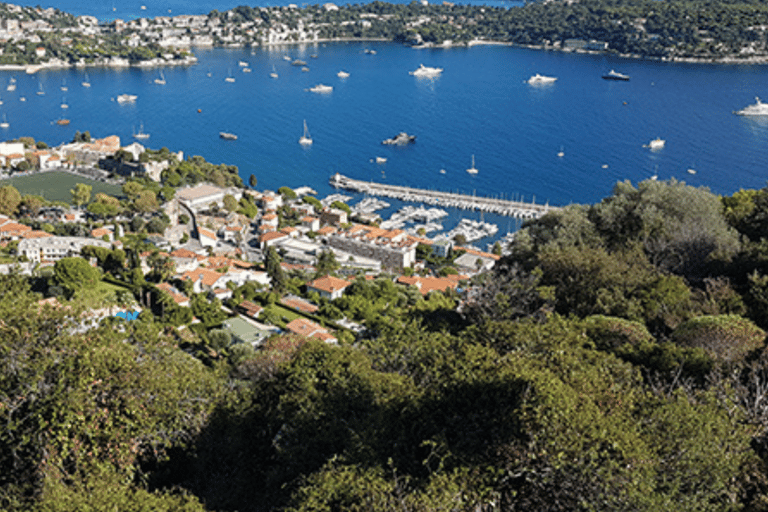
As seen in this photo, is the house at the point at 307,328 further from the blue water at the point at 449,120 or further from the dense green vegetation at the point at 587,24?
the dense green vegetation at the point at 587,24

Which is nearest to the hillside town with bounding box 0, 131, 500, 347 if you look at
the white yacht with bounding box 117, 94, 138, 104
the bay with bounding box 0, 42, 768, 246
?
the bay with bounding box 0, 42, 768, 246

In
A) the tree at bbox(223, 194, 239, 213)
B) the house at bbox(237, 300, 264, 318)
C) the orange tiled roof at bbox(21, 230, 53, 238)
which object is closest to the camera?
the house at bbox(237, 300, 264, 318)

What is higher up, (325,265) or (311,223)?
(325,265)

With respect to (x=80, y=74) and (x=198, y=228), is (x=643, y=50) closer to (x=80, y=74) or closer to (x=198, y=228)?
(x=80, y=74)

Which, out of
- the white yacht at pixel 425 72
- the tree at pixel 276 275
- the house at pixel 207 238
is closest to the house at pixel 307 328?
the tree at pixel 276 275

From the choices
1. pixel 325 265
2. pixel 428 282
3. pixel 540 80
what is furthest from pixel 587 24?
pixel 325 265

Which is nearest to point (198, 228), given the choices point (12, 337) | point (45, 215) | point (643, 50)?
point (45, 215)

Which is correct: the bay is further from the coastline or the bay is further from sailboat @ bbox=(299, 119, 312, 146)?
the coastline

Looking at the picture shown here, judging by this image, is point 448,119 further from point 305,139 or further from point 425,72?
point 425,72
